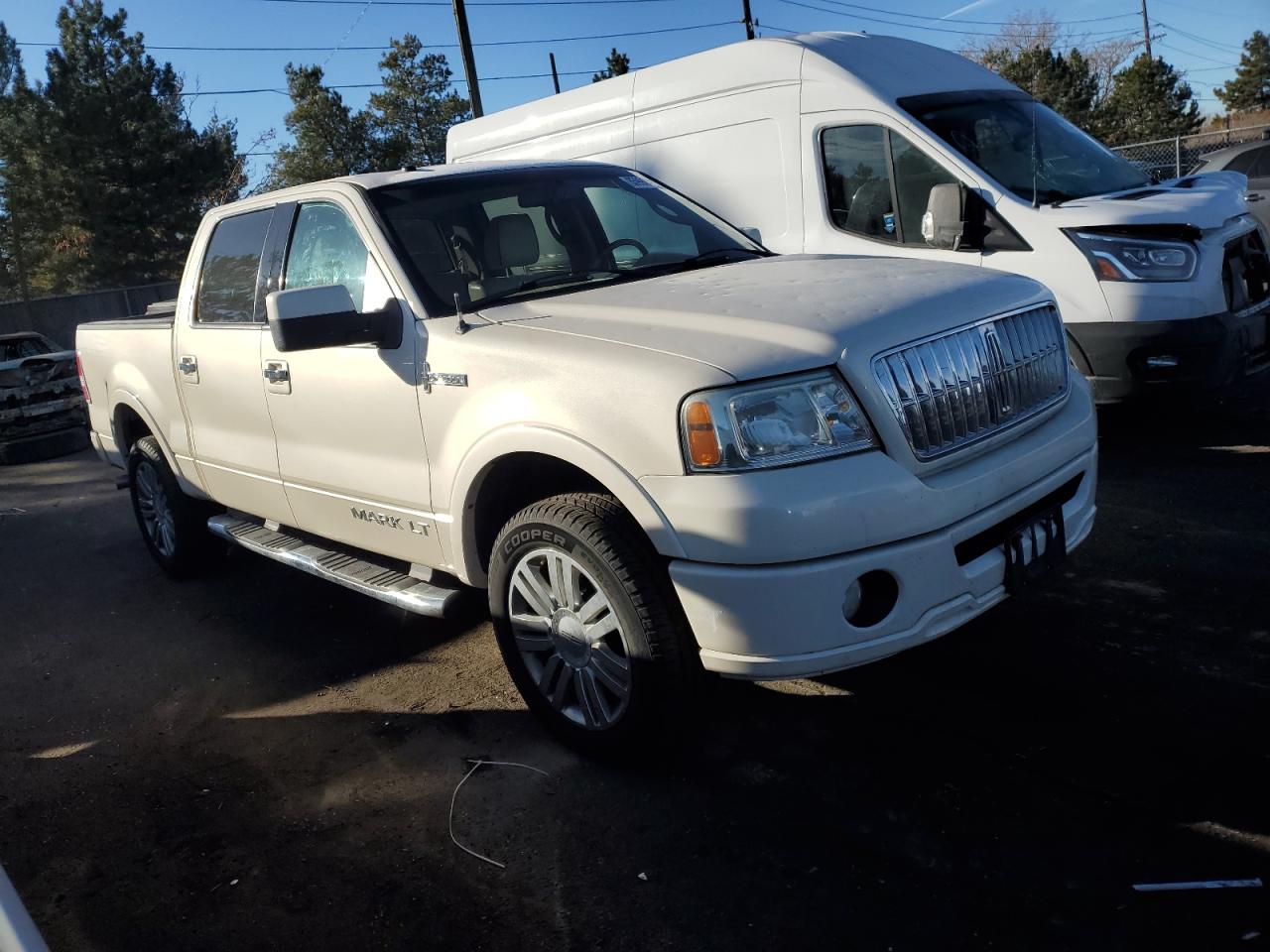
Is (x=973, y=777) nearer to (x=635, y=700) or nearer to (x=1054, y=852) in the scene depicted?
(x=1054, y=852)

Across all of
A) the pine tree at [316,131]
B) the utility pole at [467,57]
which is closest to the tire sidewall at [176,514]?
the utility pole at [467,57]

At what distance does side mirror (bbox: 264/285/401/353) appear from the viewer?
3.63m

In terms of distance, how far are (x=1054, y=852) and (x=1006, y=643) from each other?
1330 millimetres

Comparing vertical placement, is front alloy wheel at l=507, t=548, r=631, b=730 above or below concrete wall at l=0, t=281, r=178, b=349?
below

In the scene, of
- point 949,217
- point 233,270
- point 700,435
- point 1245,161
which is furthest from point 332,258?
point 1245,161

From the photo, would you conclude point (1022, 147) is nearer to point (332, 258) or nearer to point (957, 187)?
point (957, 187)

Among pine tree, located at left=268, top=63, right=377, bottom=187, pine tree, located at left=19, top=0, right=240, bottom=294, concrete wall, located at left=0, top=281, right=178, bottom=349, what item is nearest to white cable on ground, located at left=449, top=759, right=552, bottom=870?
concrete wall, located at left=0, top=281, right=178, bottom=349

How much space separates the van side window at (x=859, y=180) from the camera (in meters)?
6.84

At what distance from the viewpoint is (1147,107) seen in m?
42.8

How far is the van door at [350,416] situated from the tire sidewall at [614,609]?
0.45 m

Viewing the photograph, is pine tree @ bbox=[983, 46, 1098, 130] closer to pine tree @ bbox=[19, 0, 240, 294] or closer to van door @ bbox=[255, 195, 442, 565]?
pine tree @ bbox=[19, 0, 240, 294]

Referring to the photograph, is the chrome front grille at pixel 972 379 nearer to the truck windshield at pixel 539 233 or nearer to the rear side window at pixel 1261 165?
the truck windshield at pixel 539 233

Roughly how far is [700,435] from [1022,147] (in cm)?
502

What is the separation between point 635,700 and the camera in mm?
3150
